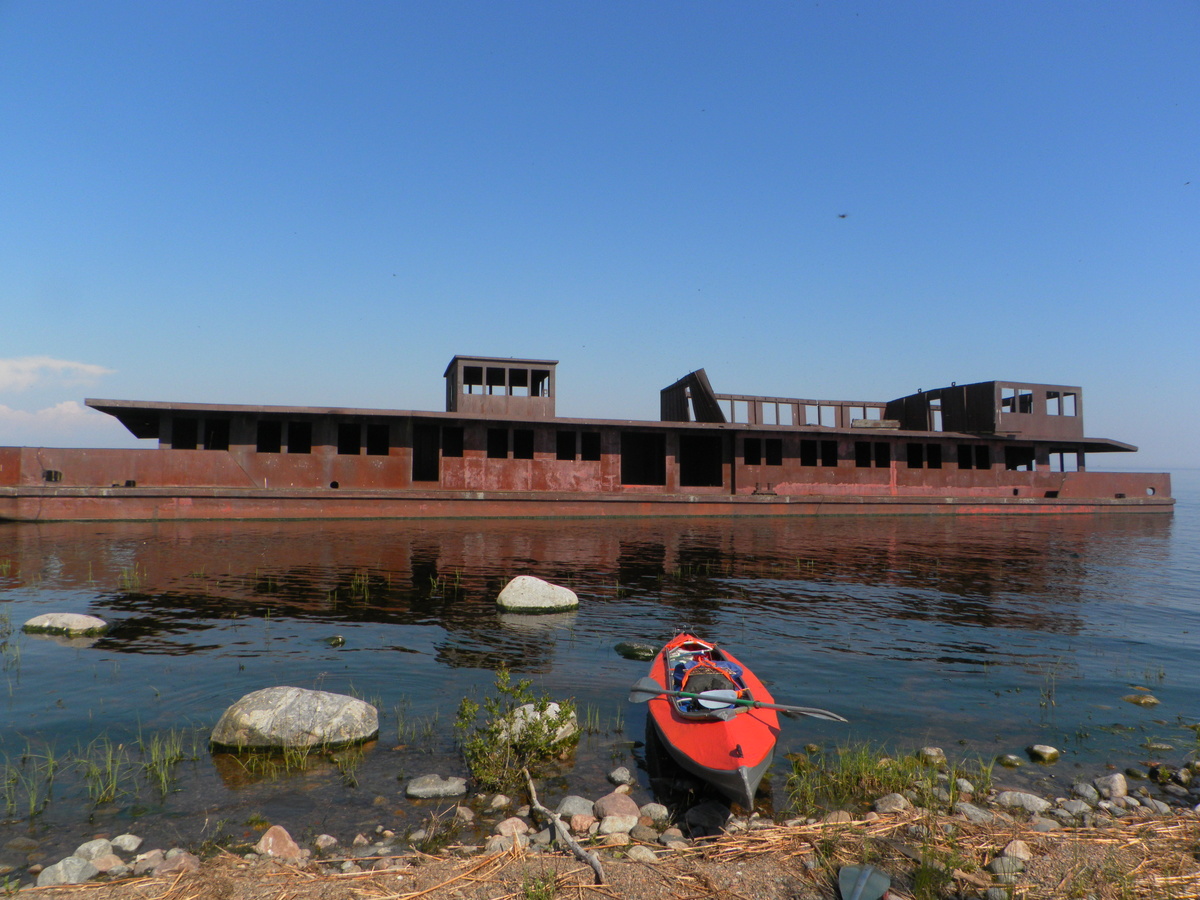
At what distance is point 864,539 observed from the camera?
66.9ft

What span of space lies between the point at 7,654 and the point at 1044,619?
14.1 m

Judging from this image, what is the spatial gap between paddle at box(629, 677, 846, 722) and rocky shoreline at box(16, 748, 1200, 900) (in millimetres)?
634

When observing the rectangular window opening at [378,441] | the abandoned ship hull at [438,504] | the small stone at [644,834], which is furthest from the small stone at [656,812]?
the rectangular window opening at [378,441]

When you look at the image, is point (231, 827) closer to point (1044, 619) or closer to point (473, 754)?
point (473, 754)

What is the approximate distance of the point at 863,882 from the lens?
349 centimetres

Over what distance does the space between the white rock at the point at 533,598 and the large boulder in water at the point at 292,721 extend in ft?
15.9

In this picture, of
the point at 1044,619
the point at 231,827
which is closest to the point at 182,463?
the point at 231,827

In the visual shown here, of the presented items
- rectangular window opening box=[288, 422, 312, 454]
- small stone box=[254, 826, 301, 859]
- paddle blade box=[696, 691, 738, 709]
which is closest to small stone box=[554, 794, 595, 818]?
paddle blade box=[696, 691, 738, 709]

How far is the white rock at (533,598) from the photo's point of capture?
422 inches

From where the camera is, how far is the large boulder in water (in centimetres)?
552

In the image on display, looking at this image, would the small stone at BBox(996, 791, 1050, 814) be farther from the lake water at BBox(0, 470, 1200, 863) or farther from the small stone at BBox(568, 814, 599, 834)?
the small stone at BBox(568, 814, 599, 834)

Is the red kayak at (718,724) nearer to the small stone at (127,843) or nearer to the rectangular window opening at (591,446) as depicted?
the small stone at (127,843)

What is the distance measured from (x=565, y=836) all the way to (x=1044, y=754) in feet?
14.0

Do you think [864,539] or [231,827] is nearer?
[231,827]
